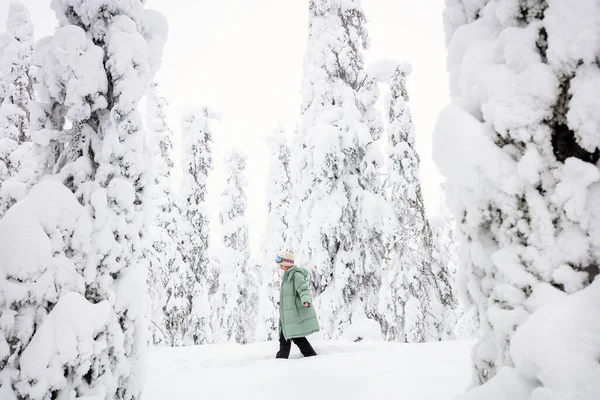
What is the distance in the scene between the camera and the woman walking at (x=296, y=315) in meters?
4.94

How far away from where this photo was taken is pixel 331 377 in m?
3.48

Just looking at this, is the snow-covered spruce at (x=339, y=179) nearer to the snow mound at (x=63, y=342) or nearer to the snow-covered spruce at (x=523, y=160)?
the snow mound at (x=63, y=342)

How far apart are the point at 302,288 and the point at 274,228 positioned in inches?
620

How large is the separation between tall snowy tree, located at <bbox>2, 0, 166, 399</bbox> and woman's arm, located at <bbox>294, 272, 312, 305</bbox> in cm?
211

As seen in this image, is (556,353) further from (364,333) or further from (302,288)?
(364,333)

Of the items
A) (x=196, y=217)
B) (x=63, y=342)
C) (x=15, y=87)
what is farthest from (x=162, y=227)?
(x=63, y=342)

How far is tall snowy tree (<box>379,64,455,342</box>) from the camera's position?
39.0 feet

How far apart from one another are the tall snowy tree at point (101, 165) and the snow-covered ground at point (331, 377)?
0.84 meters

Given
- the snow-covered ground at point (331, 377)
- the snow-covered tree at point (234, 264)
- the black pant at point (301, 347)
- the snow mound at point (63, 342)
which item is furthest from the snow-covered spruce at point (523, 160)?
the snow-covered tree at point (234, 264)

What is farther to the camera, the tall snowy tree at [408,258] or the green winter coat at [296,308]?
the tall snowy tree at [408,258]

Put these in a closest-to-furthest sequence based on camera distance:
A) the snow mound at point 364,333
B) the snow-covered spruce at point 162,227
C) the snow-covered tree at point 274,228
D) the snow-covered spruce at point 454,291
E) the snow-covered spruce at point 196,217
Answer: the snow-covered spruce at point 454,291 < the snow mound at point 364,333 < the snow-covered spruce at point 162,227 < the snow-covered spruce at point 196,217 < the snow-covered tree at point 274,228

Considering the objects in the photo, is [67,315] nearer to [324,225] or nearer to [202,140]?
[324,225]

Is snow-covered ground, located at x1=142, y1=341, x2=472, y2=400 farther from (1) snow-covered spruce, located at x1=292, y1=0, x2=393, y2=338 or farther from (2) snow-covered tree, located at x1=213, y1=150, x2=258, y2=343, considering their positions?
(2) snow-covered tree, located at x1=213, y1=150, x2=258, y2=343

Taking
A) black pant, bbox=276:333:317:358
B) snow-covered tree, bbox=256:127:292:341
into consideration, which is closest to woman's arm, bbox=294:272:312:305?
black pant, bbox=276:333:317:358
